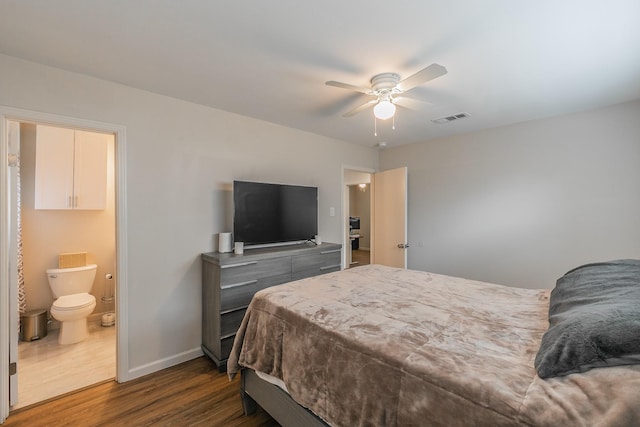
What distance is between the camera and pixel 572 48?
1772 millimetres

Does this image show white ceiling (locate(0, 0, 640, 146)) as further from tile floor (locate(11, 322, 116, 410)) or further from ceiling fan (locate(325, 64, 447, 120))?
tile floor (locate(11, 322, 116, 410))

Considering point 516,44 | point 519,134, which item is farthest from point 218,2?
point 519,134

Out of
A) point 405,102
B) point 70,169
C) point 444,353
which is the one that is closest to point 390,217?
point 405,102

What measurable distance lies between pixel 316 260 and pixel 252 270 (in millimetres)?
814

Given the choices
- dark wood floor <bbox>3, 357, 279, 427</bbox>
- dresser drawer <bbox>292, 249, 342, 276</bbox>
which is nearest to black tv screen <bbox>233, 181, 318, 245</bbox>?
dresser drawer <bbox>292, 249, 342, 276</bbox>

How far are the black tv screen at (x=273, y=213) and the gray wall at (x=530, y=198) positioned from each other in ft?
5.94

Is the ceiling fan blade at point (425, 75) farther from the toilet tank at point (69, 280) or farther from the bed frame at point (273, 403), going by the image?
the toilet tank at point (69, 280)

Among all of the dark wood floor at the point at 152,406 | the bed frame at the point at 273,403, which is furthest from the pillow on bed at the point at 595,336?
the dark wood floor at the point at 152,406

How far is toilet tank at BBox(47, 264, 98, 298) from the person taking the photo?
3139 millimetres

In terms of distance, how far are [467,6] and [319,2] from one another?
770mm

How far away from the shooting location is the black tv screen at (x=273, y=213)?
9.23 feet

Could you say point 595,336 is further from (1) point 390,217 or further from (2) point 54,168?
(2) point 54,168

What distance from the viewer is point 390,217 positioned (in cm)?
427

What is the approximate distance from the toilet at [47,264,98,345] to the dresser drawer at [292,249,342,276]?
7.66ft
